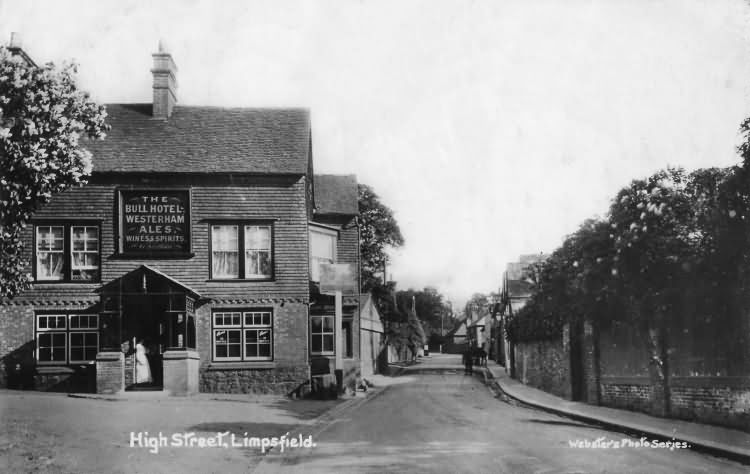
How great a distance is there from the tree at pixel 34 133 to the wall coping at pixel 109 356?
5.30 metres

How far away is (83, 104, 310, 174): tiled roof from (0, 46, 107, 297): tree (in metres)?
6.58

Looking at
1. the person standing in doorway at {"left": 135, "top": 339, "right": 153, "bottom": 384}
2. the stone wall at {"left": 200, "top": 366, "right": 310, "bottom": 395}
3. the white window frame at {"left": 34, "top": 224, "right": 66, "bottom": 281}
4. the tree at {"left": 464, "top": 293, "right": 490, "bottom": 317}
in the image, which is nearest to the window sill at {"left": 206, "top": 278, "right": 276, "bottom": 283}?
the stone wall at {"left": 200, "top": 366, "right": 310, "bottom": 395}

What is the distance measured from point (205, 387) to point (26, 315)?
577 centimetres

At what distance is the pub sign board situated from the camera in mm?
24000

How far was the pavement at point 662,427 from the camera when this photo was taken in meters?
12.4

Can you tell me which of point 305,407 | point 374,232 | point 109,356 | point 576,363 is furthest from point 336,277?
point 374,232

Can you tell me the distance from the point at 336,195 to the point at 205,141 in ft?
39.0

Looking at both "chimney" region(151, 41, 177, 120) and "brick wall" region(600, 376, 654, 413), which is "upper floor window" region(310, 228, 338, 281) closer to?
"chimney" region(151, 41, 177, 120)

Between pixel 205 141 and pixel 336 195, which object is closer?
pixel 205 141

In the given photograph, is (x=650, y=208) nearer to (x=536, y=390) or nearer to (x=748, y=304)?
(x=748, y=304)

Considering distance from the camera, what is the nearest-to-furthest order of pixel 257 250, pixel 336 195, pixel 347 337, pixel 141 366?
pixel 141 366 → pixel 257 250 → pixel 347 337 → pixel 336 195

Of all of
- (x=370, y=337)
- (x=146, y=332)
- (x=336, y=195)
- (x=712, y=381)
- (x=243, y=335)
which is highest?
(x=336, y=195)

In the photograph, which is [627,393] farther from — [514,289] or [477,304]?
[477,304]

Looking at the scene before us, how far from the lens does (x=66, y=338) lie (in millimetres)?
23469
